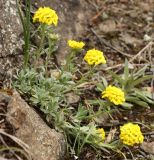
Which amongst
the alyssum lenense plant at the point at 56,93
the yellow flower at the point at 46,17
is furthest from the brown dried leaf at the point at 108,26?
the yellow flower at the point at 46,17

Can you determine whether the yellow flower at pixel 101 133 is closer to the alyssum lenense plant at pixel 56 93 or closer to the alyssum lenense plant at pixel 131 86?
the alyssum lenense plant at pixel 56 93

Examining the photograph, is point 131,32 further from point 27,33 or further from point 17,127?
point 17,127

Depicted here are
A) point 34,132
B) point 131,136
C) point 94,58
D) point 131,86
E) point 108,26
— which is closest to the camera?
point 34,132

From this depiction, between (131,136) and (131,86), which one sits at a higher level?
(131,86)

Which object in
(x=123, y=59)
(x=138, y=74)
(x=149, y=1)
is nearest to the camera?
(x=138, y=74)

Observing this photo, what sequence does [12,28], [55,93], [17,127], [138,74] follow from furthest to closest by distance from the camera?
[138,74]
[12,28]
[55,93]
[17,127]

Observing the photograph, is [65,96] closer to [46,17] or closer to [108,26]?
[46,17]

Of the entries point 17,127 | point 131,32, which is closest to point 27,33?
point 17,127

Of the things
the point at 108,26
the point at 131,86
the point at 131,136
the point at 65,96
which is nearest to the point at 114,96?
the point at 131,136
